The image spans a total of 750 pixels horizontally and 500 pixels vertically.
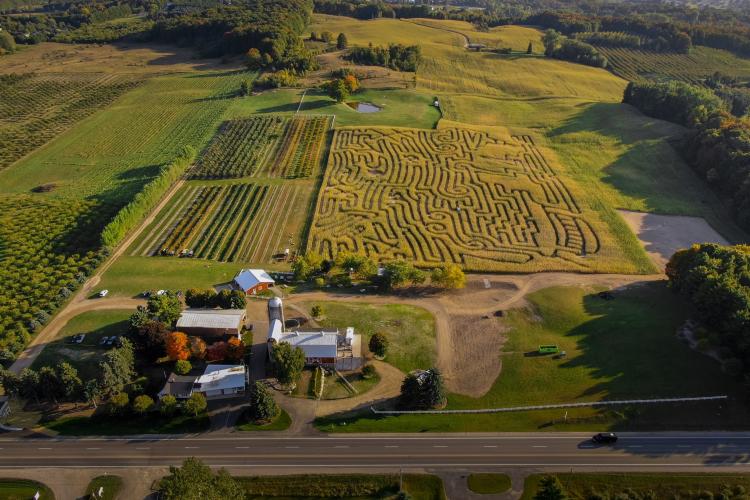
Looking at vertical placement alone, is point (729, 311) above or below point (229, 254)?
above

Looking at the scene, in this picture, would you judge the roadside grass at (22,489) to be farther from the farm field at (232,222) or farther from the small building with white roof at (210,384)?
the farm field at (232,222)

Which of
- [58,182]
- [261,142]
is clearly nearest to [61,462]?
[58,182]

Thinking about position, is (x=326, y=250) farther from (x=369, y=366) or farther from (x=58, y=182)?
(x=58, y=182)

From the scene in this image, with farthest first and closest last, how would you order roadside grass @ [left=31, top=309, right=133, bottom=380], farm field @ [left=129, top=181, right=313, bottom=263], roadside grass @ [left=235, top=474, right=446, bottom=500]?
farm field @ [left=129, top=181, right=313, bottom=263] < roadside grass @ [left=31, top=309, right=133, bottom=380] < roadside grass @ [left=235, top=474, right=446, bottom=500]

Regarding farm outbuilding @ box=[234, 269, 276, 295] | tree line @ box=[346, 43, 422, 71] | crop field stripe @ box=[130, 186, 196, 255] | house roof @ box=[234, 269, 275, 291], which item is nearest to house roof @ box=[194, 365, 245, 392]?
farm outbuilding @ box=[234, 269, 276, 295]

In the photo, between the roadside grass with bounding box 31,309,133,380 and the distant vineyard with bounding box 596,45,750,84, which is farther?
the distant vineyard with bounding box 596,45,750,84

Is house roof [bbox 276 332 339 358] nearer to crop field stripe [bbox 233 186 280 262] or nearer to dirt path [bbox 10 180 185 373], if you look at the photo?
crop field stripe [bbox 233 186 280 262]

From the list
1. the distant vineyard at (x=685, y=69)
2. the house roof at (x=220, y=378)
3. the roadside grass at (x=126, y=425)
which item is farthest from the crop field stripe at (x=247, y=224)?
the distant vineyard at (x=685, y=69)
